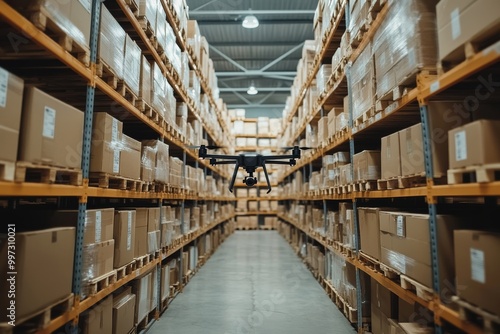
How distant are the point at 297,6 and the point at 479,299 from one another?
1055cm

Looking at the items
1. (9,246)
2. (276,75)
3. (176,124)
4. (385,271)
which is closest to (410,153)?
(385,271)

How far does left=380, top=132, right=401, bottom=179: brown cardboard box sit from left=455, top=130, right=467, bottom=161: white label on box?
924 millimetres

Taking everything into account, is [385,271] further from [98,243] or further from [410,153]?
[98,243]

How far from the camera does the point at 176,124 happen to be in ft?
19.8

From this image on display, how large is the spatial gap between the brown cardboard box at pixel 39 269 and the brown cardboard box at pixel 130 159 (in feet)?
3.52

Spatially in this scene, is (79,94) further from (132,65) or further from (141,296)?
(141,296)

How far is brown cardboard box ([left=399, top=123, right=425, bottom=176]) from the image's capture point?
287 cm

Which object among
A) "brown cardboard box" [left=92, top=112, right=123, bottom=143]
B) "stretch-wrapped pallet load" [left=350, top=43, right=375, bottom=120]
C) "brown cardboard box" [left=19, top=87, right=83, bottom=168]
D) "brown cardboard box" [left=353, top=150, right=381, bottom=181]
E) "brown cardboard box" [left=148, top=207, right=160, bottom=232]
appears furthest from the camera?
"brown cardboard box" [left=148, top=207, right=160, bottom=232]

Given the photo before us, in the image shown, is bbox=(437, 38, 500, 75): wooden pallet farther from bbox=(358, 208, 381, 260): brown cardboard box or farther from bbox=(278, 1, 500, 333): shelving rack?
bbox=(358, 208, 381, 260): brown cardboard box

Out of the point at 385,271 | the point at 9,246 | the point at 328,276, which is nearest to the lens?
the point at 9,246

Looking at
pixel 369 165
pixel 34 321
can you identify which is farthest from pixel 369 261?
pixel 34 321

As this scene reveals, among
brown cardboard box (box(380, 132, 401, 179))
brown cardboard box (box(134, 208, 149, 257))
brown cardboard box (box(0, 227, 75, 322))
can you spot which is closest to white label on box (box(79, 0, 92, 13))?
brown cardboard box (box(0, 227, 75, 322))

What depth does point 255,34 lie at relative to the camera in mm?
12906

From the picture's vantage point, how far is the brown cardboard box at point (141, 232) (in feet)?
13.2
